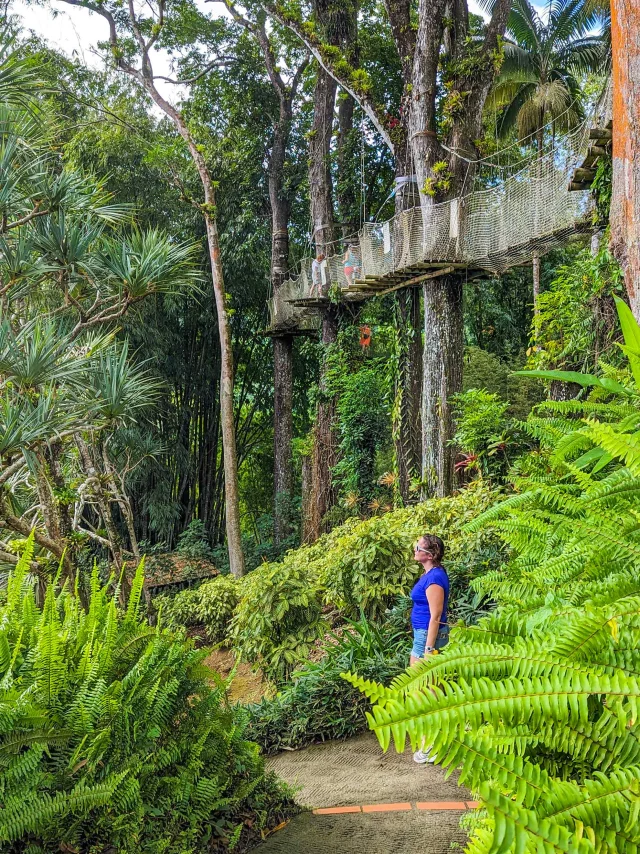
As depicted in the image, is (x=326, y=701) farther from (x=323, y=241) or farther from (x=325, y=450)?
(x=323, y=241)

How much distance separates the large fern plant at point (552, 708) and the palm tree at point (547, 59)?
47.4 feet

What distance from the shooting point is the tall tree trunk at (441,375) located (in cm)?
785

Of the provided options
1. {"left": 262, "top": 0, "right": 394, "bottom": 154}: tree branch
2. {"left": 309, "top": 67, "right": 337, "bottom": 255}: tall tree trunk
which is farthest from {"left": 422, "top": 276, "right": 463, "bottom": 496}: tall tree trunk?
{"left": 309, "top": 67, "right": 337, "bottom": 255}: tall tree trunk

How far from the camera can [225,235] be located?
12.6 m

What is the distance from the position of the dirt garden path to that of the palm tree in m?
13.4

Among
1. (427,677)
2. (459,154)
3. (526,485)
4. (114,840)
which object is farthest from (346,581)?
(459,154)

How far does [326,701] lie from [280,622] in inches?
34.7

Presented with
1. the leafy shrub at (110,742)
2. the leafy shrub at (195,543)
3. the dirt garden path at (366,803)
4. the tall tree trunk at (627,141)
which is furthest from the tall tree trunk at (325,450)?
the leafy shrub at (110,742)

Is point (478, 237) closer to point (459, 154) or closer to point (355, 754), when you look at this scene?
point (459, 154)

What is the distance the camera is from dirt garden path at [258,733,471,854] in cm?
199

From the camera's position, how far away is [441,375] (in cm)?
794

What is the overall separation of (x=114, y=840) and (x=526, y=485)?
161cm

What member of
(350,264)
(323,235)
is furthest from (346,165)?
(350,264)

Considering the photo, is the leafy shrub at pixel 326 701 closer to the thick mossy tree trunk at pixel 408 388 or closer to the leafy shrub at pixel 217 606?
the leafy shrub at pixel 217 606
